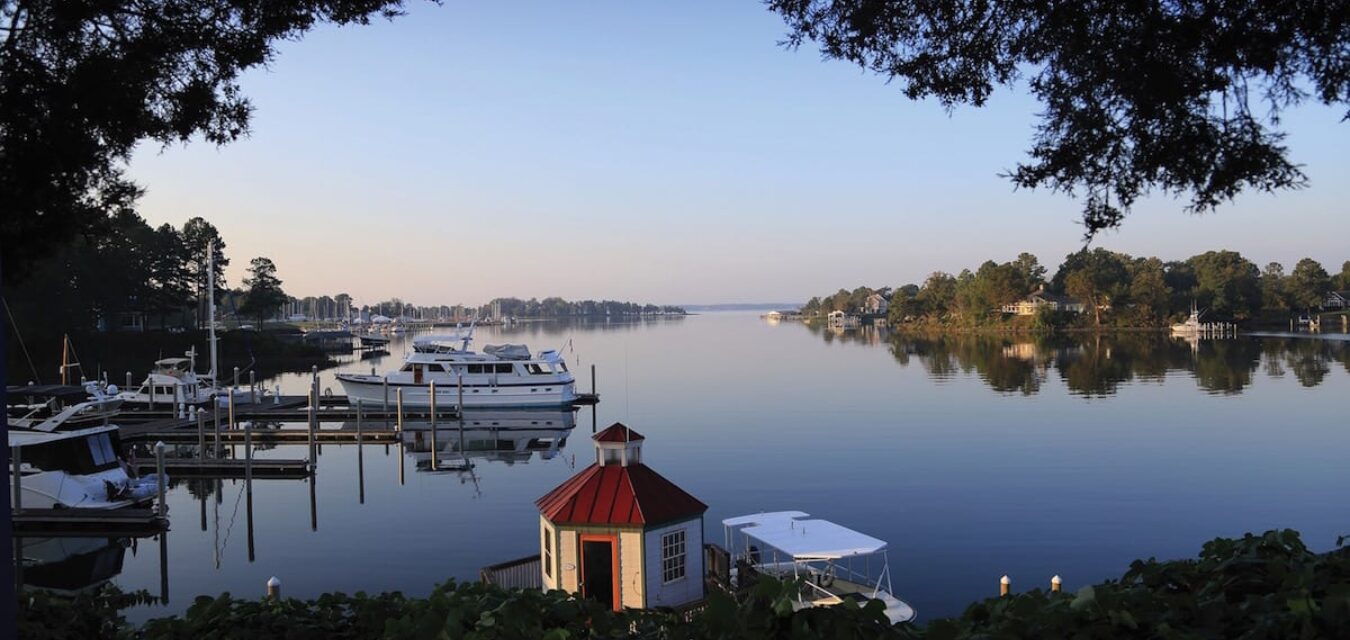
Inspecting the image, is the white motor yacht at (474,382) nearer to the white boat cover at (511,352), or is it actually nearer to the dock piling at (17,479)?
the white boat cover at (511,352)

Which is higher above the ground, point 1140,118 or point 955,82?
point 955,82

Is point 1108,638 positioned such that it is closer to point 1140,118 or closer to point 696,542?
point 1140,118

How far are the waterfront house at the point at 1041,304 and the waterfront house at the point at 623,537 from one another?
141022 mm

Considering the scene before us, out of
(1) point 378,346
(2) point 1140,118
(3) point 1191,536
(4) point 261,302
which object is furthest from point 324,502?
(1) point 378,346

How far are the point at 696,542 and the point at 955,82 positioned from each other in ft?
28.7

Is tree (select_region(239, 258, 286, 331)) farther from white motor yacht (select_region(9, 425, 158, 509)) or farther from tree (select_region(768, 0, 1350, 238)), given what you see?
tree (select_region(768, 0, 1350, 238))

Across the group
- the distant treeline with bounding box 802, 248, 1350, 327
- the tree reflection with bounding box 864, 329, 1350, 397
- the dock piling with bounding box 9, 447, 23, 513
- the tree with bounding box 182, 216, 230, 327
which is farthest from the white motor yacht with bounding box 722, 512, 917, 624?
the distant treeline with bounding box 802, 248, 1350, 327

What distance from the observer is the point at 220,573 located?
66.4 feet

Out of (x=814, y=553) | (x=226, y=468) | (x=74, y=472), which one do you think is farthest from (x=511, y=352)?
(x=814, y=553)

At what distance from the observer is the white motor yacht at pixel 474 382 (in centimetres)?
5031

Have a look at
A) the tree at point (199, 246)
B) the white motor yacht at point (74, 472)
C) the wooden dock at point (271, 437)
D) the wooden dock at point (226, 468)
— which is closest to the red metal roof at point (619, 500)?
the white motor yacht at point (74, 472)

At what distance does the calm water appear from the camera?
A: 20219 mm

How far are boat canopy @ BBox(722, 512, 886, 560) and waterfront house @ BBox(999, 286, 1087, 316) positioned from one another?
138m

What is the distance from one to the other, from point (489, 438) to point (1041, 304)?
12437 centimetres
